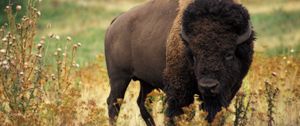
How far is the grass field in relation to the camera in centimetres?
759

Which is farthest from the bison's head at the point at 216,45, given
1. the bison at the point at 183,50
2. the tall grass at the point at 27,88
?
the tall grass at the point at 27,88

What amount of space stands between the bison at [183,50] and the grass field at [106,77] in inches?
9.6

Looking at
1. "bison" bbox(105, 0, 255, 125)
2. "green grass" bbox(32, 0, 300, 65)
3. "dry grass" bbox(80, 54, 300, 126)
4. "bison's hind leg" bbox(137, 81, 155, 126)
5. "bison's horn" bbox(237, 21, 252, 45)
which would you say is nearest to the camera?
"bison" bbox(105, 0, 255, 125)

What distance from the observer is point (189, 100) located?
8500mm

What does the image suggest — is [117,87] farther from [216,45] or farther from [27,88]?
[216,45]

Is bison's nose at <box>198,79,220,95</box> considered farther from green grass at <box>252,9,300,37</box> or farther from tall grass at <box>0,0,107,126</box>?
green grass at <box>252,9,300,37</box>

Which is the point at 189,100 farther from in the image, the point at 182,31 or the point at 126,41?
the point at 126,41

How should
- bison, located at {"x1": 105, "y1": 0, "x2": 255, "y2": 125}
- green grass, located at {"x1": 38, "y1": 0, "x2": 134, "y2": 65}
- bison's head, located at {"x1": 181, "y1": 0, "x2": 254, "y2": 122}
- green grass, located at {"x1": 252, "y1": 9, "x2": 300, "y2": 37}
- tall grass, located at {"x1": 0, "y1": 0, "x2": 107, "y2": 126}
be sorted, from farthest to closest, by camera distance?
green grass, located at {"x1": 38, "y1": 0, "x2": 134, "y2": 65} → green grass, located at {"x1": 252, "y1": 9, "x2": 300, "y2": 37} → bison, located at {"x1": 105, "y1": 0, "x2": 255, "y2": 125} → bison's head, located at {"x1": 181, "y1": 0, "x2": 254, "y2": 122} → tall grass, located at {"x1": 0, "y1": 0, "x2": 107, "y2": 126}

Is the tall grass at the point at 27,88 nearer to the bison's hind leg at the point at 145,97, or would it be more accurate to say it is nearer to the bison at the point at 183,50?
the bison at the point at 183,50

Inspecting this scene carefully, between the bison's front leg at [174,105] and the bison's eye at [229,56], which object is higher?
the bison's eye at [229,56]

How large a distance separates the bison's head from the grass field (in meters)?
0.24

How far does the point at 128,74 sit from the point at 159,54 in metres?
0.90

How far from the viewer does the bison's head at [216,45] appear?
24.8ft

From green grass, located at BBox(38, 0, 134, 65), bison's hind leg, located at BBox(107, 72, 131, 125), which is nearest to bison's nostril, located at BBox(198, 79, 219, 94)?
bison's hind leg, located at BBox(107, 72, 131, 125)
